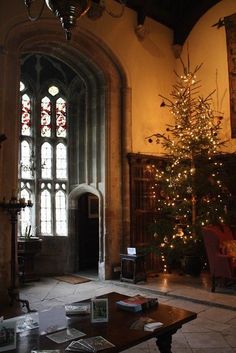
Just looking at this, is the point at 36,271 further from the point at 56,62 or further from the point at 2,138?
the point at 56,62

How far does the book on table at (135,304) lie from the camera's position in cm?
325

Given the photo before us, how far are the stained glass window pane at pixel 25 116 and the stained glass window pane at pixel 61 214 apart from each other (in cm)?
168

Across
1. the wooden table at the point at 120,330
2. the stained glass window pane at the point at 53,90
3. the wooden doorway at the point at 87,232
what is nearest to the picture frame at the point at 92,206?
the wooden doorway at the point at 87,232

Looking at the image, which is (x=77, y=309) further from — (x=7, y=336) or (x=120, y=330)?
(x=7, y=336)

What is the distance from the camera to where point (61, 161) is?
938cm

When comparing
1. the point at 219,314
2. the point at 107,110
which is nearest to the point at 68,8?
the point at 219,314

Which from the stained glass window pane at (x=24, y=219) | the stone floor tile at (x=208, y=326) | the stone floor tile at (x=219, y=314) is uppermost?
the stained glass window pane at (x=24, y=219)

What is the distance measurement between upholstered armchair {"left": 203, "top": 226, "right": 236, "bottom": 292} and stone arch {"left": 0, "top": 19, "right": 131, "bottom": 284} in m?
2.10

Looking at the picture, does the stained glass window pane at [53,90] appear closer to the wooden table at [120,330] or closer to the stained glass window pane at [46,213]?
the stained glass window pane at [46,213]

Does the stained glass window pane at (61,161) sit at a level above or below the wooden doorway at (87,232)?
above

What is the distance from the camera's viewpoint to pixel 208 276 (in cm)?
756

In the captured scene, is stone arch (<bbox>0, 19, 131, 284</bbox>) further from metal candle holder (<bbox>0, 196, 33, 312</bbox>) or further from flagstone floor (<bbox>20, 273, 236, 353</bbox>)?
metal candle holder (<bbox>0, 196, 33, 312</bbox>)

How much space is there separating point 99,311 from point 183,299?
3.48 meters

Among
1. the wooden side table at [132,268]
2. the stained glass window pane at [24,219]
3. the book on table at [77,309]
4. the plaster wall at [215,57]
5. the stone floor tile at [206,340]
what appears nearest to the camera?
the book on table at [77,309]
